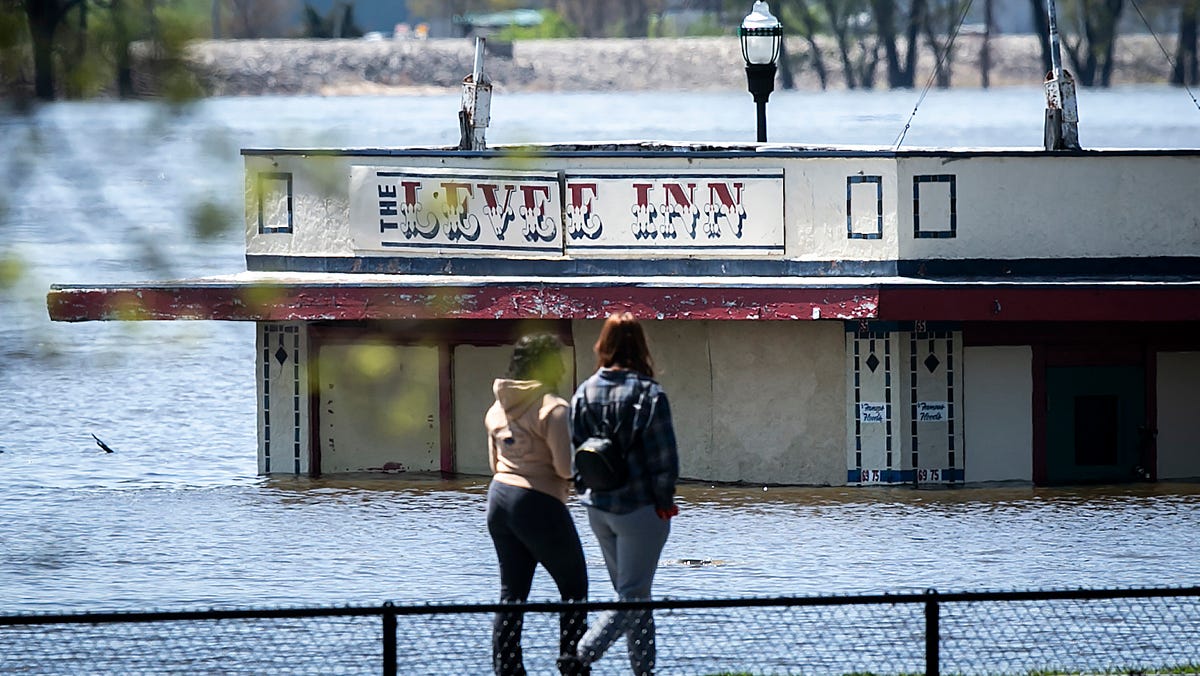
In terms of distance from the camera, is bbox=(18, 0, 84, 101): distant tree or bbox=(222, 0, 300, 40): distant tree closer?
bbox=(18, 0, 84, 101): distant tree

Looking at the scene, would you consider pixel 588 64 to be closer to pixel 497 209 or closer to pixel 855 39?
pixel 855 39

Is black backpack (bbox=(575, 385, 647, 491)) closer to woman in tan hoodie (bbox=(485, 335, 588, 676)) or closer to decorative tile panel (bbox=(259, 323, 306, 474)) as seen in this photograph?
woman in tan hoodie (bbox=(485, 335, 588, 676))

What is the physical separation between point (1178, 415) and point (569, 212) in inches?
219

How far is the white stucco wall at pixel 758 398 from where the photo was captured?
18469mm

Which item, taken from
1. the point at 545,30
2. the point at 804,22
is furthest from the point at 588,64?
the point at 804,22

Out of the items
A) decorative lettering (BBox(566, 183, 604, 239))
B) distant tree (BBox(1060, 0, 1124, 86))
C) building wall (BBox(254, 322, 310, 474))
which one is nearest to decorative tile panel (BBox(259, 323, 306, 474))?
building wall (BBox(254, 322, 310, 474))

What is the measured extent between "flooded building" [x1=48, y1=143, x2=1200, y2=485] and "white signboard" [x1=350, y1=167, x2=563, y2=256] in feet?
0.06

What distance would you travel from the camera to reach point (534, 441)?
950 cm

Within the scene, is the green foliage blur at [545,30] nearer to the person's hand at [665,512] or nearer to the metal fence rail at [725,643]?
the metal fence rail at [725,643]

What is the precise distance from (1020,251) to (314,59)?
93.0 meters

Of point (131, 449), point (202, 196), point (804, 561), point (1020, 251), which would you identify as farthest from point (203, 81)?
point (131, 449)

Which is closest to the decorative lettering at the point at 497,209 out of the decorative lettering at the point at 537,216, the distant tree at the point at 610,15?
the decorative lettering at the point at 537,216

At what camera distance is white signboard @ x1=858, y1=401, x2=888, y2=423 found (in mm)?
Answer: 18281

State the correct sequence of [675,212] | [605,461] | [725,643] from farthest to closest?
[675,212], [725,643], [605,461]
